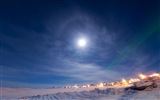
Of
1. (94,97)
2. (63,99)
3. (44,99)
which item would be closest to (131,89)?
(94,97)

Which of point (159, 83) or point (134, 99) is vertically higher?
point (159, 83)

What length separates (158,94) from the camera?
933 cm

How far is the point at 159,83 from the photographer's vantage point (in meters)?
10.9

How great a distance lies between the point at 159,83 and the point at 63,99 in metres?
6.28

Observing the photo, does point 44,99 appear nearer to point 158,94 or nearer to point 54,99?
point 54,99

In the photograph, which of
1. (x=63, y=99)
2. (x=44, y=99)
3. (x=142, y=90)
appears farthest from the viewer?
(x=44, y=99)

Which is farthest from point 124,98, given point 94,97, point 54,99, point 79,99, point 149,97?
point 54,99

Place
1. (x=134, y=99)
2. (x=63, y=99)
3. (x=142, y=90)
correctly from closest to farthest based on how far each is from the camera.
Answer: (x=134, y=99), (x=142, y=90), (x=63, y=99)

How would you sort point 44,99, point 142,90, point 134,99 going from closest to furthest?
1. point 134,99
2. point 142,90
3. point 44,99

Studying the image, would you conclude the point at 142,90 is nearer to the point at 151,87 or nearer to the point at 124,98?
the point at 151,87

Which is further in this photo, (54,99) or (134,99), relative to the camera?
(54,99)

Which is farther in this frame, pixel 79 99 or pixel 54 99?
pixel 54 99

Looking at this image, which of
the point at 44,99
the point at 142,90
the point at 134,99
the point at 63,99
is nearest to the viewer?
the point at 134,99

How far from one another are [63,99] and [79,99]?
1237 millimetres
